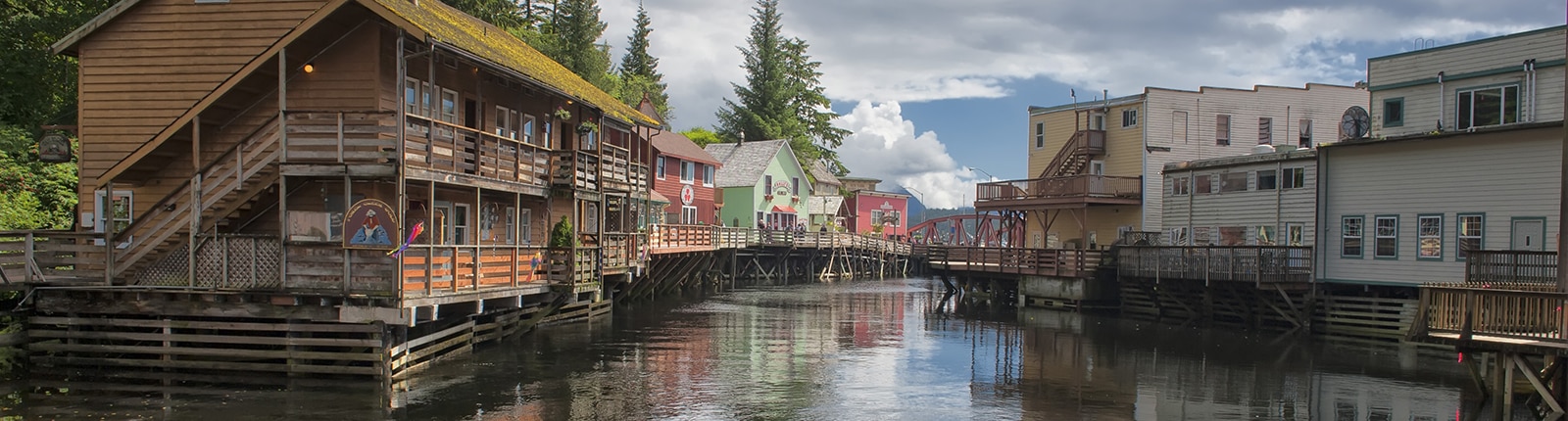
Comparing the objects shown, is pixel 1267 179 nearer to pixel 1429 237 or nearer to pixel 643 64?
pixel 1429 237

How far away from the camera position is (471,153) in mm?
22703

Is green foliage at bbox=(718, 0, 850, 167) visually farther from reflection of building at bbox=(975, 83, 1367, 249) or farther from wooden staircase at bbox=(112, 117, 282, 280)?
wooden staircase at bbox=(112, 117, 282, 280)

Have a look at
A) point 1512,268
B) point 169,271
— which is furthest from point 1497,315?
point 169,271

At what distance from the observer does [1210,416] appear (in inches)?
745

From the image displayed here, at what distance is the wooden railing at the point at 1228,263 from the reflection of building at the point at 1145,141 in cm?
449

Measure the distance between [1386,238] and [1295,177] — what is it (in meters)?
4.25

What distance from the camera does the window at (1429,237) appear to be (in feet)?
96.4

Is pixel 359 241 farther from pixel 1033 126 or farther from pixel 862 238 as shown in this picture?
pixel 862 238

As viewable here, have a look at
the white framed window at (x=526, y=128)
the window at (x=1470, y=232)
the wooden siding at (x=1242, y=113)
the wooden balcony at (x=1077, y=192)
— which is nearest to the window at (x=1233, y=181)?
the wooden balcony at (x=1077, y=192)

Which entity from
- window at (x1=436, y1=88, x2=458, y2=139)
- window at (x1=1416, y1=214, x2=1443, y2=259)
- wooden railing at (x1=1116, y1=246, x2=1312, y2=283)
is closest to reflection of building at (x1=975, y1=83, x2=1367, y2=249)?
wooden railing at (x1=1116, y1=246, x2=1312, y2=283)

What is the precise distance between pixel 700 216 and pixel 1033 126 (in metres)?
22.6

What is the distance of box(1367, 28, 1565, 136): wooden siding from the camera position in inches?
1088

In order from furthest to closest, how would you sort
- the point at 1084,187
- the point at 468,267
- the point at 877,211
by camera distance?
the point at 877,211 < the point at 1084,187 < the point at 468,267

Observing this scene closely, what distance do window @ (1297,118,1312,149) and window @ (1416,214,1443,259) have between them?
43.3 feet
